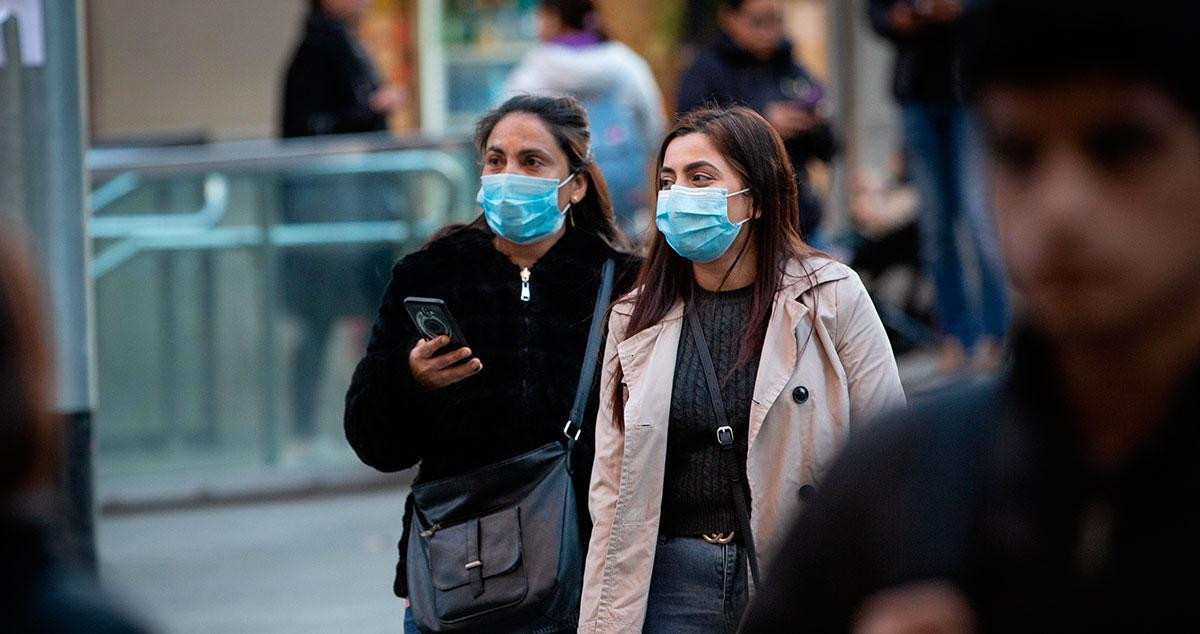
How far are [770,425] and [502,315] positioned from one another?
83cm

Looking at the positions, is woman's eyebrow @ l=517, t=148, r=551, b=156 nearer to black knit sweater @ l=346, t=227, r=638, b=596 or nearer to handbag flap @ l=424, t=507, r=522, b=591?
black knit sweater @ l=346, t=227, r=638, b=596

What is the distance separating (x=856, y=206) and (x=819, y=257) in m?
6.94

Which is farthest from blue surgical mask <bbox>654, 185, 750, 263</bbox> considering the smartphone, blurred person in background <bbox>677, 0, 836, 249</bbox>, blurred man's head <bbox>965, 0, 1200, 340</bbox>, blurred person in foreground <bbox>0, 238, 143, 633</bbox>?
blurred person in background <bbox>677, 0, 836, 249</bbox>

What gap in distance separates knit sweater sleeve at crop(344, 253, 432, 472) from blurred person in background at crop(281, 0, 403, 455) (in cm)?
487

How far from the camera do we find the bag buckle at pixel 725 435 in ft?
12.8

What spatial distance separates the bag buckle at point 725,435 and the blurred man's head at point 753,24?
4182mm

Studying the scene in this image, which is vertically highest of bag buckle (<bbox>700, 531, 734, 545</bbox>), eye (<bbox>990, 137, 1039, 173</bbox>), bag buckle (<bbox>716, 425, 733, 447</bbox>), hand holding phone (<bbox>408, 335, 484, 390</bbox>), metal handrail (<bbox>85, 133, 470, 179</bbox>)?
eye (<bbox>990, 137, 1039, 173</bbox>)

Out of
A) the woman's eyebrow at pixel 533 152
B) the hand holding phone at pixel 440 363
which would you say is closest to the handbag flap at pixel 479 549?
the hand holding phone at pixel 440 363

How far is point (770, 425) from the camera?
385 cm

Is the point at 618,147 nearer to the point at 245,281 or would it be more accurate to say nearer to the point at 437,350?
the point at 245,281

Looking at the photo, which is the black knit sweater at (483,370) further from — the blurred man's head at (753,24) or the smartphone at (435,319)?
the blurred man's head at (753,24)

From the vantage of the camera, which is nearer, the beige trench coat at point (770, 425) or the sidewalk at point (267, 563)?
the beige trench coat at point (770, 425)

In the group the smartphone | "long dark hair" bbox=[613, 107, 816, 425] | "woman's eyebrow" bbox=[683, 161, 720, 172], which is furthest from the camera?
"woman's eyebrow" bbox=[683, 161, 720, 172]

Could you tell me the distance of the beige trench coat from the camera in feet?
12.6
